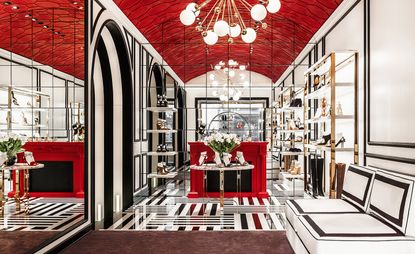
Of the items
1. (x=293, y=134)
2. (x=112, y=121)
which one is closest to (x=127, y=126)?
(x=112, y=121)

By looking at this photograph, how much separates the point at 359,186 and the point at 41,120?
3326mm

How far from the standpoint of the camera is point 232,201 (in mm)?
7363

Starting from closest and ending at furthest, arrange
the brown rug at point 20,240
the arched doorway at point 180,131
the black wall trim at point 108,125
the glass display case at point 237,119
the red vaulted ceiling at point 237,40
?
the brown rug at point 20,240, the black wall trim at point 108,125, the red vaulted ceiling at point 237,40, the arched doorway at point 180,131, the glass display case at point 237,119

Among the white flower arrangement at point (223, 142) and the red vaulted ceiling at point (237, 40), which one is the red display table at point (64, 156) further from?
the red vaulted ceiling at point (237, 40)

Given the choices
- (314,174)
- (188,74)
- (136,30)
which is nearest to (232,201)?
(314,174)

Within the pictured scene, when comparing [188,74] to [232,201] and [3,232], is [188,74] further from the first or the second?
[3,232]

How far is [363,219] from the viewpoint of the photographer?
3.45 meters

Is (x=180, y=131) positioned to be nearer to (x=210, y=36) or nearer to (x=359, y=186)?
(x=210, y=36)

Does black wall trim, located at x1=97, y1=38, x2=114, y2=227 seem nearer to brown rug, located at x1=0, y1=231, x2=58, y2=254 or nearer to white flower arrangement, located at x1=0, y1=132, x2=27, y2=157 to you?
brown rug, located at x1=0, y1=231, x2=58, y2=254

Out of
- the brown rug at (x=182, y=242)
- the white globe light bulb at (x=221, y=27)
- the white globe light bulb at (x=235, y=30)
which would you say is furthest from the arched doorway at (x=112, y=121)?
the white globe light bulb at (x=221, y=27)

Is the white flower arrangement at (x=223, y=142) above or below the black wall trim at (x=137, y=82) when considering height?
below

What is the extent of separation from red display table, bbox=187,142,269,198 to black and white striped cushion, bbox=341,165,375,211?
3.27 meters

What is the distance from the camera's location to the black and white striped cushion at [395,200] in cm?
299

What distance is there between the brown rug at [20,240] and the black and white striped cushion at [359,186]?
3231 mm
